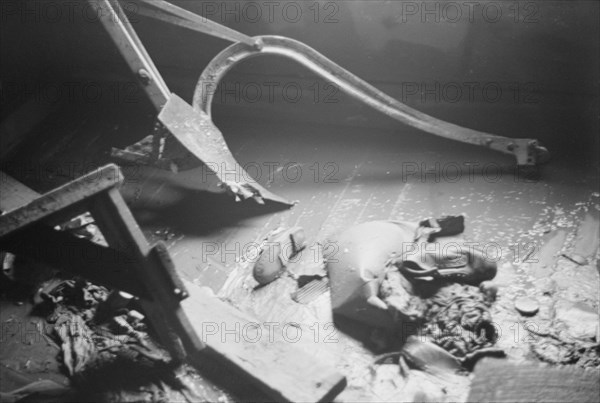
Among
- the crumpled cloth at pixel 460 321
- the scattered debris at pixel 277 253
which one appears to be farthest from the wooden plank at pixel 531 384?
the scattered debris at pixel 277 253

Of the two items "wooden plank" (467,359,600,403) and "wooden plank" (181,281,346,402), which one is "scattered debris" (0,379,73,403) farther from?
"wooden plank" (467,359,600,403)

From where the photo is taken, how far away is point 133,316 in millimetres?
2592

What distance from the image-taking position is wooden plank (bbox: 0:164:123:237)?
1895 mm

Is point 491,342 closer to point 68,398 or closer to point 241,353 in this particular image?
point 241,353

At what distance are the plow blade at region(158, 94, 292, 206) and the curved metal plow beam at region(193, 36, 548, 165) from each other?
101 millimetres

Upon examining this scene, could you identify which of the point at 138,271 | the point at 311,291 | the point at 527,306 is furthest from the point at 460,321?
the point at 138,271

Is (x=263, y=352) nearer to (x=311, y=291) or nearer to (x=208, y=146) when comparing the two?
(x=311, y=291)

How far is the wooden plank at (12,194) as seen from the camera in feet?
9.07

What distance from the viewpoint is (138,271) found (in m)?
2.08

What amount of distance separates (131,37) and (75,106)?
183cm

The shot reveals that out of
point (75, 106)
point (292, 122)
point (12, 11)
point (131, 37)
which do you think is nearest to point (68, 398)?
point (131, 37)

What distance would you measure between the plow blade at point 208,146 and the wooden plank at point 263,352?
0.70 metres

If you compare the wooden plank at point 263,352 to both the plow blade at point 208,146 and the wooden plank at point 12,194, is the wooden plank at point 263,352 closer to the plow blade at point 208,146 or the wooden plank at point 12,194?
the plow blade at point 208,146

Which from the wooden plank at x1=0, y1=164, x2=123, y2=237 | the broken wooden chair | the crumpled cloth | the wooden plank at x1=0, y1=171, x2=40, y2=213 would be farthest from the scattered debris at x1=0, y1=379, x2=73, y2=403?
the crumpled cloth
